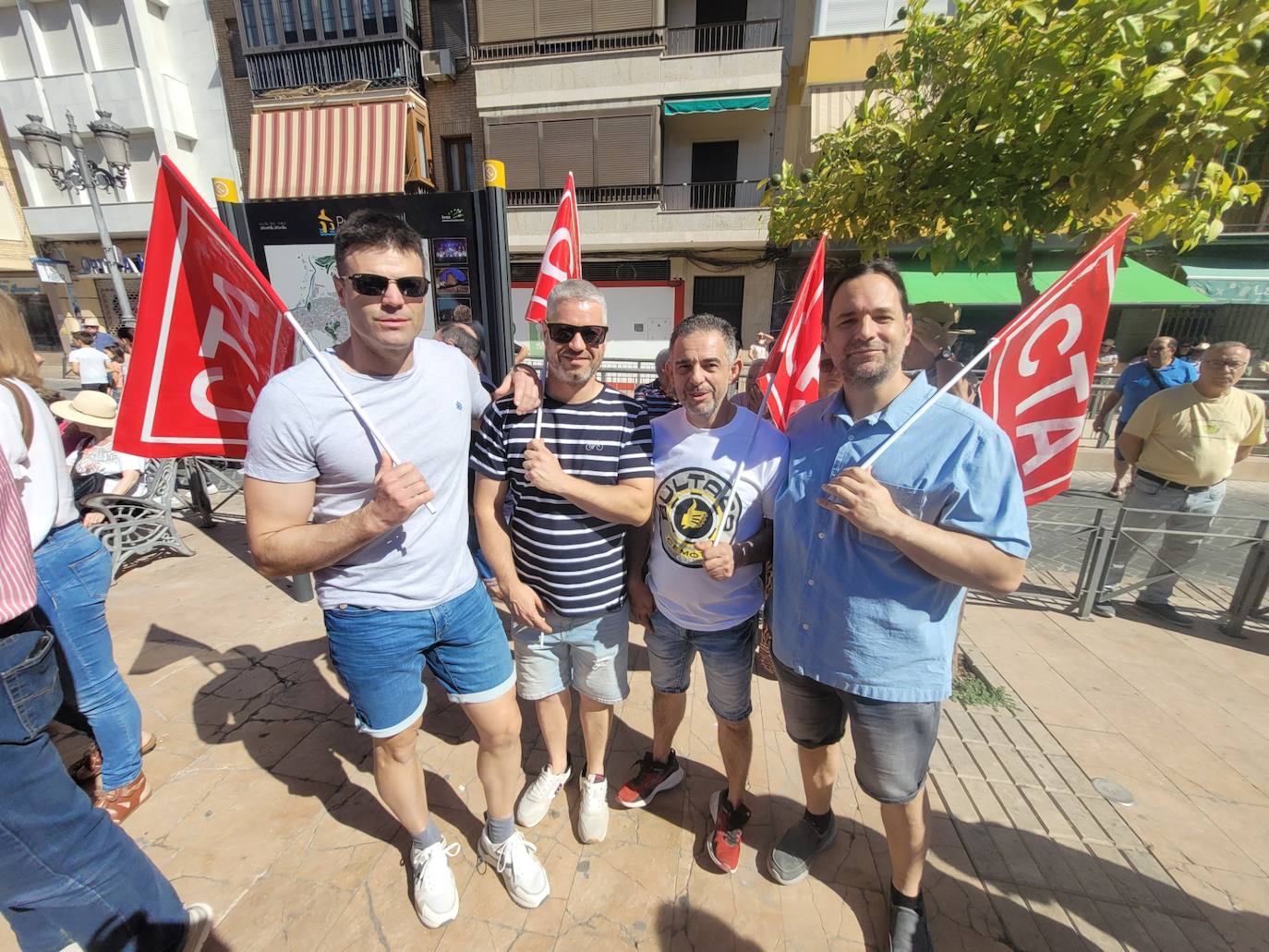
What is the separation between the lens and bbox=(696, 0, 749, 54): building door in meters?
13.5

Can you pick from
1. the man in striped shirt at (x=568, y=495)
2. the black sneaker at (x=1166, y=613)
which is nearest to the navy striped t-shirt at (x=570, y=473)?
the man in striped shirt at (x=568, y=495)

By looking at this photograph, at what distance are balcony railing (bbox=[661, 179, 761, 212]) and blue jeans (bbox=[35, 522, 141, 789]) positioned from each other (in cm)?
1414

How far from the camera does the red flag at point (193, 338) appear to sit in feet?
6.35

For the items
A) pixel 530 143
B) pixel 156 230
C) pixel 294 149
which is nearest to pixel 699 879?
pixel 156 230

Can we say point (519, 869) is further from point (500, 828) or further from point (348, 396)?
point (348, 396)

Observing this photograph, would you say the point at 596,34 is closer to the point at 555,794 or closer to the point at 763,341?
the point at 763,341

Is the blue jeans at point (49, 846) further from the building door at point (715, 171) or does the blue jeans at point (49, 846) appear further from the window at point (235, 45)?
the window at point (235, 45)

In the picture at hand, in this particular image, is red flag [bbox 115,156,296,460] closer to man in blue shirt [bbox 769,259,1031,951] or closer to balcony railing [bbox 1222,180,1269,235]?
man in blue shirt [bbox 769,259,1031,951]

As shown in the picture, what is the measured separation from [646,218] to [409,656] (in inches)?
555

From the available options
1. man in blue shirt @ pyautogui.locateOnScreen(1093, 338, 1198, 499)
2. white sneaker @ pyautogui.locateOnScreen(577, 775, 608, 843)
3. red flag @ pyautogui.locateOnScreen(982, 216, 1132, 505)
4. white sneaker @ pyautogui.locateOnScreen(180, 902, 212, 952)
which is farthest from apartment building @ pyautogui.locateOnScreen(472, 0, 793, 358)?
white sneaker @ pyautogui.locateOnScreen(180, 902, 212, 952)

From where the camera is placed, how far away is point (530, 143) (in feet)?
45.7

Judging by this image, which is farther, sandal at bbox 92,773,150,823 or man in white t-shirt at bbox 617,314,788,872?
sandal at bbox 92,773,150,823

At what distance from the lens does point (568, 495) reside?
6.32ft

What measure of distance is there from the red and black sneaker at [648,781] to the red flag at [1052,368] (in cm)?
211
